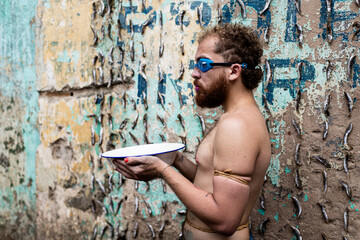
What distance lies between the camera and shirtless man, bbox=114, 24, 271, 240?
1.52m

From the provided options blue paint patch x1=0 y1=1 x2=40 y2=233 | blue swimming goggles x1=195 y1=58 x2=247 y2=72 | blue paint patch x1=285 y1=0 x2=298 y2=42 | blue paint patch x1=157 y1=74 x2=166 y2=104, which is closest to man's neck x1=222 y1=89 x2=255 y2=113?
blue swimming goggles x1=195 y1=58 x2=247 y2=72

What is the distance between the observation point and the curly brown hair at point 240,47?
5.78 feet

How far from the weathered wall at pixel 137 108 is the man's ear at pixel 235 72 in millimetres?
831

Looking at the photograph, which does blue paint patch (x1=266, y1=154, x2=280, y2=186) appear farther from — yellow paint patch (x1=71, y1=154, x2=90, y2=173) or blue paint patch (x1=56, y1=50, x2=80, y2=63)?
blue paint patch (x1=56, y1=50, x2=80, y2=63)

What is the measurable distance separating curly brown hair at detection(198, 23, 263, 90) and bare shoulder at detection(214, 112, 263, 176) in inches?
11.0

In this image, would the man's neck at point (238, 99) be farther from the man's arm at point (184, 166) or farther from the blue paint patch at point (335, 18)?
the blue paint patch at point (335, 18)

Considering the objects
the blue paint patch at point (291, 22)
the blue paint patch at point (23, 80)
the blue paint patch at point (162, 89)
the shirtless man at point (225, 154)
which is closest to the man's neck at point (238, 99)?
the shirtless man at point (225, 154)

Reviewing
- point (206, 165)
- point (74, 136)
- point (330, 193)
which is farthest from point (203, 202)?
point (74, 136)

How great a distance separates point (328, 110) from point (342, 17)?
1.99ft

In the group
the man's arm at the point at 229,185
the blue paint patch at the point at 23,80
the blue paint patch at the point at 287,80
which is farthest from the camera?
the blue paint patch at the point at 23,80

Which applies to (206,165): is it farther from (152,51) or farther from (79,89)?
(79,89)

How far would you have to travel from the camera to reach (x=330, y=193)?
7.64ft

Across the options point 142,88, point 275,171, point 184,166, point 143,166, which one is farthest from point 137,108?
point 143,166

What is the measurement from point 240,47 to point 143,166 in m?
0.76
